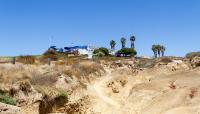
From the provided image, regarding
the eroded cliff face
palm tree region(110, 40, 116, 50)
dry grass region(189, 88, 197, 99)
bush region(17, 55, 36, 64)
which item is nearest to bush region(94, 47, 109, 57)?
palm tree region(110, 40, 116, 50)

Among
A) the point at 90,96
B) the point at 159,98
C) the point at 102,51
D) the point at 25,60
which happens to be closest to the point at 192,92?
the point at 159,98

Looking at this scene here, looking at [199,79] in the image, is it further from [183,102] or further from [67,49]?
[67,49]

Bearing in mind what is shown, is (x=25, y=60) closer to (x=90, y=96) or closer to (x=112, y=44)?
(x=90, y=96)

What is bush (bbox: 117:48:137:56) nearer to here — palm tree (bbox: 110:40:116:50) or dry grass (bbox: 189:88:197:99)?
palm tree (bbox: 110:40:116:50)

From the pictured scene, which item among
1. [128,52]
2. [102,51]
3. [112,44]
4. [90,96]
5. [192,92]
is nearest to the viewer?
[192,92]

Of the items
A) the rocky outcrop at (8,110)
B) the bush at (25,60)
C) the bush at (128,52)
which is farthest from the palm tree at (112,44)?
the rocky outcrop at (8,110)

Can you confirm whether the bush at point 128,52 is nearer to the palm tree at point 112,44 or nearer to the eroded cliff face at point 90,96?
the palm tree at point 112,44

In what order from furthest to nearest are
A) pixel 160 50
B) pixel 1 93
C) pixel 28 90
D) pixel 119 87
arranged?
pixel 160 50 → pixel 119 87 → pixel 28 90 → pixel 1 93

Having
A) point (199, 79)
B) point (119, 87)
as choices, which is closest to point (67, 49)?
point (119, 87)

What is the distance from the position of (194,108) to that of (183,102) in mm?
2009

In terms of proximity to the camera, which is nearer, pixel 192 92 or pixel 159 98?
pixel 192 92

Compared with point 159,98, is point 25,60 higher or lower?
higher

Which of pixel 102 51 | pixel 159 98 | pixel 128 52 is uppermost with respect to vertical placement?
pixel 102 51

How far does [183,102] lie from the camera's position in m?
27.6
